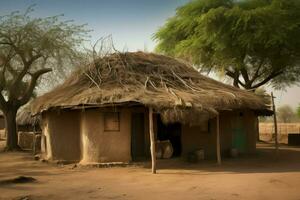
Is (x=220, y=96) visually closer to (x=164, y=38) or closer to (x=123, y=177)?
(x=123, y=177)

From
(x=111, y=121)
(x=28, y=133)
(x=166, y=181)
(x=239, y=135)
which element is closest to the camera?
(x=166, y=181)

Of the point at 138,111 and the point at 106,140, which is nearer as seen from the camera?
the point at 106,140

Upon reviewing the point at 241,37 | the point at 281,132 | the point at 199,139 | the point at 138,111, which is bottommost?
the point at 281,132

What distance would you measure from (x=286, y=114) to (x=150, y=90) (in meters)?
80.3

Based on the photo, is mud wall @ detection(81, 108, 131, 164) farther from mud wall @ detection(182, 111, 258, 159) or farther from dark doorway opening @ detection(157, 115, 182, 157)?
dark doorway opening @ detection(157, 115, 182, 157)

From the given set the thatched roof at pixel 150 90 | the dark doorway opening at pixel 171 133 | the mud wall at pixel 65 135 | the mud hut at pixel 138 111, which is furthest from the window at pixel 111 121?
the dark doorway opening at pixel 171 133

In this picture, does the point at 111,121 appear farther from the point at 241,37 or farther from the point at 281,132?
the point at 281,132

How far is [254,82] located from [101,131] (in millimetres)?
18879

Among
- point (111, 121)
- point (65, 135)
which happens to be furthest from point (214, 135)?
point (65, 135)

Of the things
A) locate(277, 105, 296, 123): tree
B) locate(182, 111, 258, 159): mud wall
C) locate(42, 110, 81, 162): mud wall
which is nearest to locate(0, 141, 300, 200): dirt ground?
locate(42, 110, 81, 162): mud wall

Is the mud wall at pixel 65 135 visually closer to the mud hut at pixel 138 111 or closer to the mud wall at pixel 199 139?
the mud hut at pixel 138 111

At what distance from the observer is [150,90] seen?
17.4 m

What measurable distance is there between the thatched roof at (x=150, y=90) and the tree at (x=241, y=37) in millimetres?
7430

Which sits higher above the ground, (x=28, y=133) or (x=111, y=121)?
(x=111, y=121)
